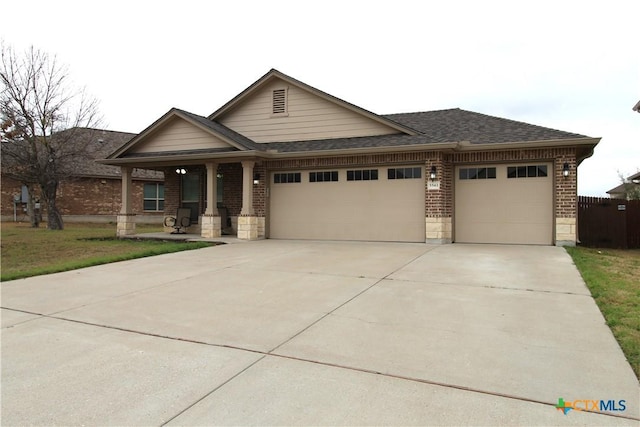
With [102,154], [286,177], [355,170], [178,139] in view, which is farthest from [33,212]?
[355,170]

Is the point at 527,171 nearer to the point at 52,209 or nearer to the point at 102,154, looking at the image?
the point at 52,209

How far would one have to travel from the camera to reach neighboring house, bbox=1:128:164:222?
24406mm

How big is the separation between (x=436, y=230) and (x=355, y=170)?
10.9 ft

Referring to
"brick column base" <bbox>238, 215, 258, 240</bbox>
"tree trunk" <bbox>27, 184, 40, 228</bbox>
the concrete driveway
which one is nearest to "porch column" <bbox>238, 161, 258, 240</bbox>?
"brick column base" <bbox>238, 215, 258, 240</bbox>

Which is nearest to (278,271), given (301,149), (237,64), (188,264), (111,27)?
(188,264)

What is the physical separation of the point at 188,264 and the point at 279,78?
8.96 metres

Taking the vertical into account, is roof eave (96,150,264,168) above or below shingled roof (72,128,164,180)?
below

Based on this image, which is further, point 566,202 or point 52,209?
point 52,209

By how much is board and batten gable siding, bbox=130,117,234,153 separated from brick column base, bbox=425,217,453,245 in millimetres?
7653

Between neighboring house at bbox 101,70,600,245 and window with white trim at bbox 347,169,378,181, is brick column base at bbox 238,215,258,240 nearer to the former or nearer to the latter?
neighboring house at bbox 101,70,600,245

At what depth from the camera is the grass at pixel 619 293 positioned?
12.6ft

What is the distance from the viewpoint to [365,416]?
102 inches

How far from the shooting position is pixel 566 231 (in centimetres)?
1125

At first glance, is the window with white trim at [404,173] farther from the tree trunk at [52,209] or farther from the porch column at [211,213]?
the tree trunk at [52,209]
